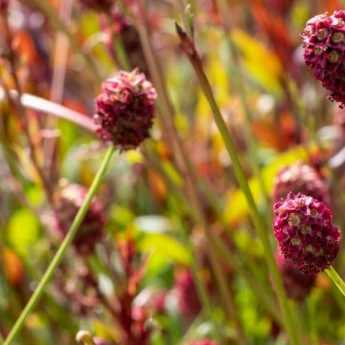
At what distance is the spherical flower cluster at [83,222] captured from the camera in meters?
0.89

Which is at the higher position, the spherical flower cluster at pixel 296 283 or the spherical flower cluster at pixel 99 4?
the spherical flower cluster at pixel 99 4

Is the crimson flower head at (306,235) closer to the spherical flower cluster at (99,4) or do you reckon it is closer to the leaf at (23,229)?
the spherical flower cluster at (99,4)

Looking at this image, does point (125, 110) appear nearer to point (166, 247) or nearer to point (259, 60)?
point (166, 247)

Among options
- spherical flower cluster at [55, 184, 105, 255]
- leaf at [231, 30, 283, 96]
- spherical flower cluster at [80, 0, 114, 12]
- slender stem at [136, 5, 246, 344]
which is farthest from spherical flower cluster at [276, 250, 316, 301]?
leaf at [231, 30, 283, 96]

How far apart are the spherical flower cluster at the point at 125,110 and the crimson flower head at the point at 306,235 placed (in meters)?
0.18

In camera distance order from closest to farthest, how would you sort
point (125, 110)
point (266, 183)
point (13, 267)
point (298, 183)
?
point (125, 110)
point (298, 183)
point (266, 183)
point (13, 267)

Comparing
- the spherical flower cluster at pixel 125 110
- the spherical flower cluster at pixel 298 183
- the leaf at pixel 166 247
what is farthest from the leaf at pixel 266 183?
the spherical flower cluster at pixel 125 110

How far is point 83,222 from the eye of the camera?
0.89 meters

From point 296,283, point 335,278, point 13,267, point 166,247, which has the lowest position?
point 335,278

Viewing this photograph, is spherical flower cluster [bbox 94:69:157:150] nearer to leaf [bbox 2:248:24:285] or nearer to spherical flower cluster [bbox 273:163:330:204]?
spherical flower cluster [bbox 273:163:330:204]

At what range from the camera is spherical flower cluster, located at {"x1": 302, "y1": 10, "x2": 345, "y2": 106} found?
19.4 inches

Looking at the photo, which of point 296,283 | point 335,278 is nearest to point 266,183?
point 296,283

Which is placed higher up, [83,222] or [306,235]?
[83,222]

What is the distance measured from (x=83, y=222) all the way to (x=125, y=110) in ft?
0.73
